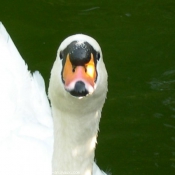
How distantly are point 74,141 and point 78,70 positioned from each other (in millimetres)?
867

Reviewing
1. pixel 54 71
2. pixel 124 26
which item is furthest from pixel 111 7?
pixel 54 71

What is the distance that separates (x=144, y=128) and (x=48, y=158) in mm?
1766

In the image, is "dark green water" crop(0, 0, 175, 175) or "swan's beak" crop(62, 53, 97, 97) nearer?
"swan's beak" crop(62, 53, 97, 97)

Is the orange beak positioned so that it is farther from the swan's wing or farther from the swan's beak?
the swan's wing

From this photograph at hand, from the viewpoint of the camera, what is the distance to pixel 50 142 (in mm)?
5945

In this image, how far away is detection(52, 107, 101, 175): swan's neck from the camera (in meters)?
4.23

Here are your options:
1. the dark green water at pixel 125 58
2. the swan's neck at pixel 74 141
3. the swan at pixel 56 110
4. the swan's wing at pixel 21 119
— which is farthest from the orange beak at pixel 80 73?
the dark green water at pixel 125 58

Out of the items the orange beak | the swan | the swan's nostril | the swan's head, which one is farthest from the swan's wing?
the swan's nostril

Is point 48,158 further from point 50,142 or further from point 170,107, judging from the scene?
point 170,107

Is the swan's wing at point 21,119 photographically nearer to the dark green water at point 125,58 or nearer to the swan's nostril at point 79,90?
the dark green water at point 125,58

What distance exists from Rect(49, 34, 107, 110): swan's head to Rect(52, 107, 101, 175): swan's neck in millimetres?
230

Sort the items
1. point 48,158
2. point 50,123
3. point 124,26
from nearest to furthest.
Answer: point 48,158
point 50,123
point 124,26

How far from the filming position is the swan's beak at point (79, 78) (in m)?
3.59

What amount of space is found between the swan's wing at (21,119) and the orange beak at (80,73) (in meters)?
1.83
